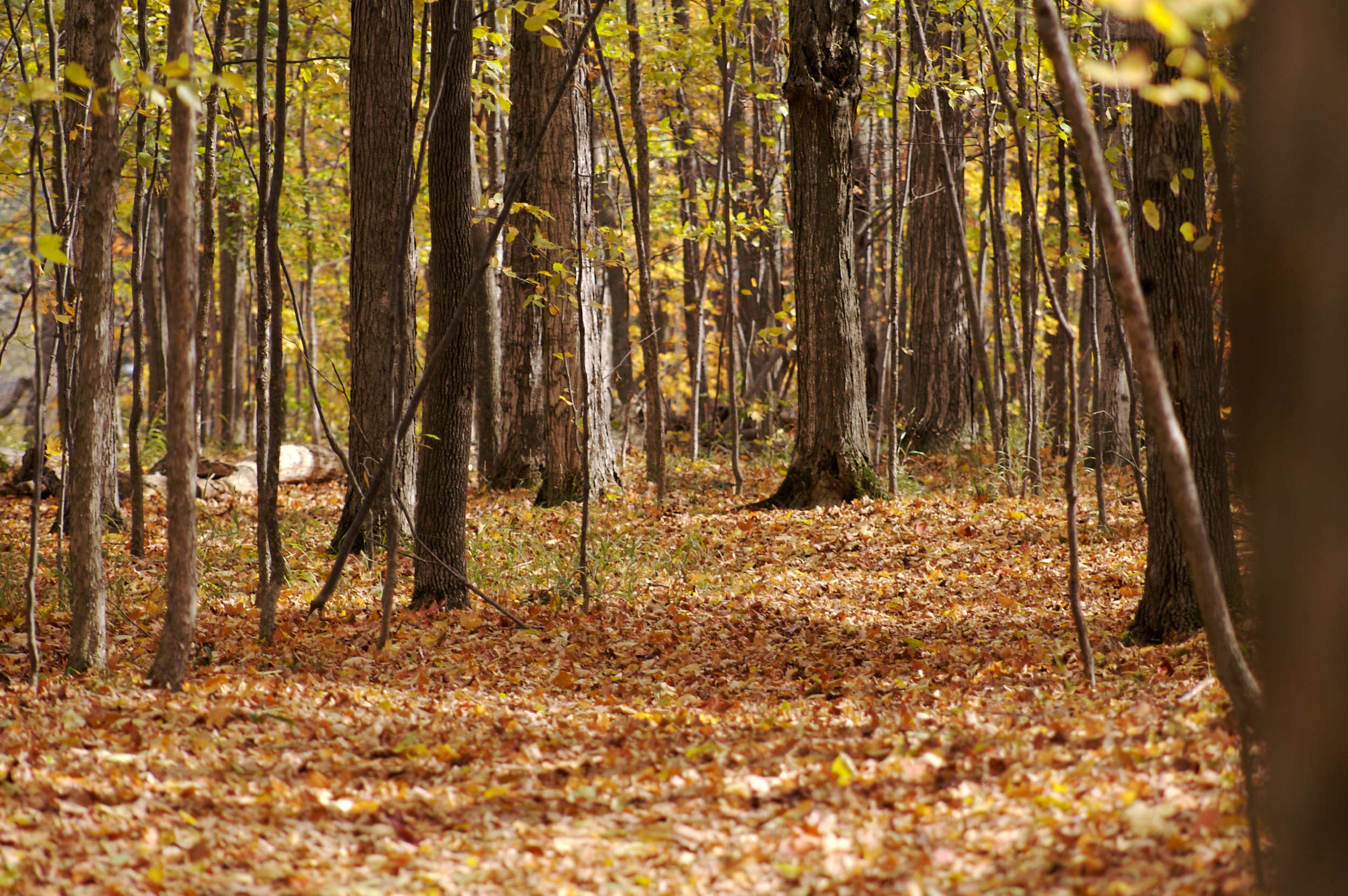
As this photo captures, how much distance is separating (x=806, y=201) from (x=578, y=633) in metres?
4.72

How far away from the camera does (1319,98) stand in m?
1.53

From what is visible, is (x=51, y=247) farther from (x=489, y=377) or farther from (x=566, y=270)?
(x=489, y=377)

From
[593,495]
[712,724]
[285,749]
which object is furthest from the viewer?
[593,495]

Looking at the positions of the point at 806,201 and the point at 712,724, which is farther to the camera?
the point at 806,201

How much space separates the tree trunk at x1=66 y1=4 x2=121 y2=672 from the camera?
3.84 m

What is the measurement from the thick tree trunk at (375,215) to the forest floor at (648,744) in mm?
1153

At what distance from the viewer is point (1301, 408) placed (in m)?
1.55

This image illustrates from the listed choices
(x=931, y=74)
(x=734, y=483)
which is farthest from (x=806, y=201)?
(x=734, y=483)

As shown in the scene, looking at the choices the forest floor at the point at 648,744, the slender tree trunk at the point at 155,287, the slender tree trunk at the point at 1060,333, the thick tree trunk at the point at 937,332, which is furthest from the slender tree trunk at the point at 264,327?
the thick tree trunk at the point at 937,332

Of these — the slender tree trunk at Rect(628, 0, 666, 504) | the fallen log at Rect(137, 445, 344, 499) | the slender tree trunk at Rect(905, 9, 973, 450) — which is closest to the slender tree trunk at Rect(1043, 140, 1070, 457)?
the slender tree trunk at Rect(905, 9, 973, 450)

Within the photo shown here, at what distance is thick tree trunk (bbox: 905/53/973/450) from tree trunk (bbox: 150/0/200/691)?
955cm

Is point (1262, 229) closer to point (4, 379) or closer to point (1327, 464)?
point (1327, 464)

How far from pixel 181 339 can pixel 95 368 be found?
0.67 m

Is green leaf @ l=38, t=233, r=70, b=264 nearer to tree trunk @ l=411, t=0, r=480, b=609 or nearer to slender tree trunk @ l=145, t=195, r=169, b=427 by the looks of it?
tree trunk @ l=411, t=0, r=480, b=609
